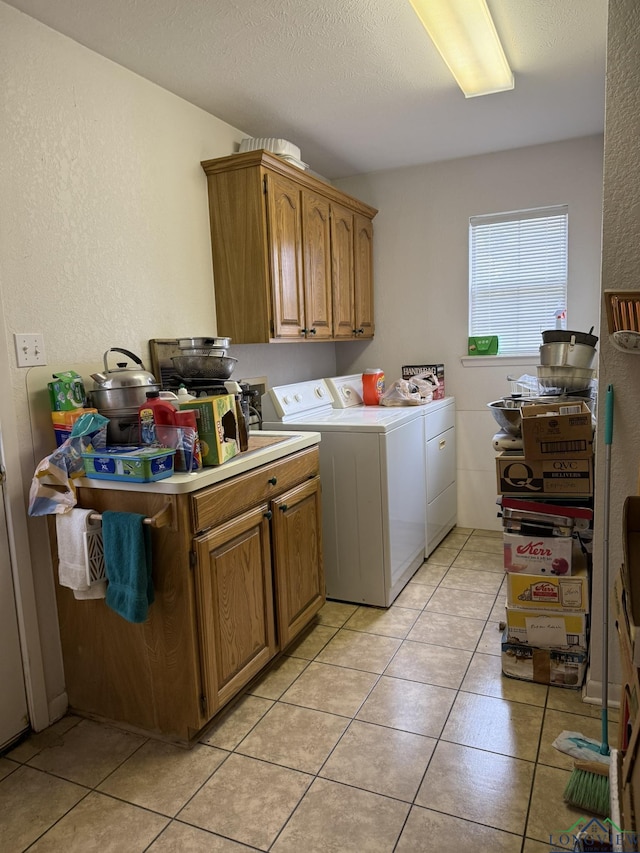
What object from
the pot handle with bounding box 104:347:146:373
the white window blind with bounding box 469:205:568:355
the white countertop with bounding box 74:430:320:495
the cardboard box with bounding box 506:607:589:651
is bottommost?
the cardboard box with bounding box 506:607:589:651

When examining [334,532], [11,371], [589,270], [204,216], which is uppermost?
[204,216]

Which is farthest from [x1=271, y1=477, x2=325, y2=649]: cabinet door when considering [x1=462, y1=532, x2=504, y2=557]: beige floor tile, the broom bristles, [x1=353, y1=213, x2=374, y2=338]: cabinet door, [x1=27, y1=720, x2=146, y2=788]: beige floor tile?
[x1=353, y1=213, x2=374, y2=338]: cabinet door

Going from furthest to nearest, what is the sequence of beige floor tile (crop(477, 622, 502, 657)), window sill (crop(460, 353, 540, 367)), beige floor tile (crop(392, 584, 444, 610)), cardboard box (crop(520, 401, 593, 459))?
window sill (crop(460, 353, 540, 367))
beige floor tile (crop(392, 584, 444, 610))
beige floor tile (crop(477, 622, 502, 657))
cardboard box (crop(520, 401, 593, 459))

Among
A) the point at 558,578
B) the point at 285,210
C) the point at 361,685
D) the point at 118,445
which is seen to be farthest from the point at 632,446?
the point at 285,210

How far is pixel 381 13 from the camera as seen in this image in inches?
81.4

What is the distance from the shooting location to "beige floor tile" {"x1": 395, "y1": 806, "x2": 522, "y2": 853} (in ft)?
4.94

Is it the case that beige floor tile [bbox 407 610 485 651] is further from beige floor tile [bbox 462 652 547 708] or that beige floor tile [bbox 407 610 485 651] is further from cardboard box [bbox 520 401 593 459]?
cardboard box [bbox 520 401 593 459]

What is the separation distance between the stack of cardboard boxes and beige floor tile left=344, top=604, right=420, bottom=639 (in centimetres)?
55

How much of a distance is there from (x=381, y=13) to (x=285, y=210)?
3.41ft

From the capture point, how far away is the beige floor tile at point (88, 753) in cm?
185

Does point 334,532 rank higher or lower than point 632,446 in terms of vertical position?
lower

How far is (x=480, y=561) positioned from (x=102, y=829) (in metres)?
2.42

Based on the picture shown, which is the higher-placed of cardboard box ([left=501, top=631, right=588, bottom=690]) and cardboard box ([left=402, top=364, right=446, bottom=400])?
cardboard box ([left=402, top=364, right=446, bottom=400])

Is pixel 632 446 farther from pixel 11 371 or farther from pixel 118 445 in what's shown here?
pixel 11 371
